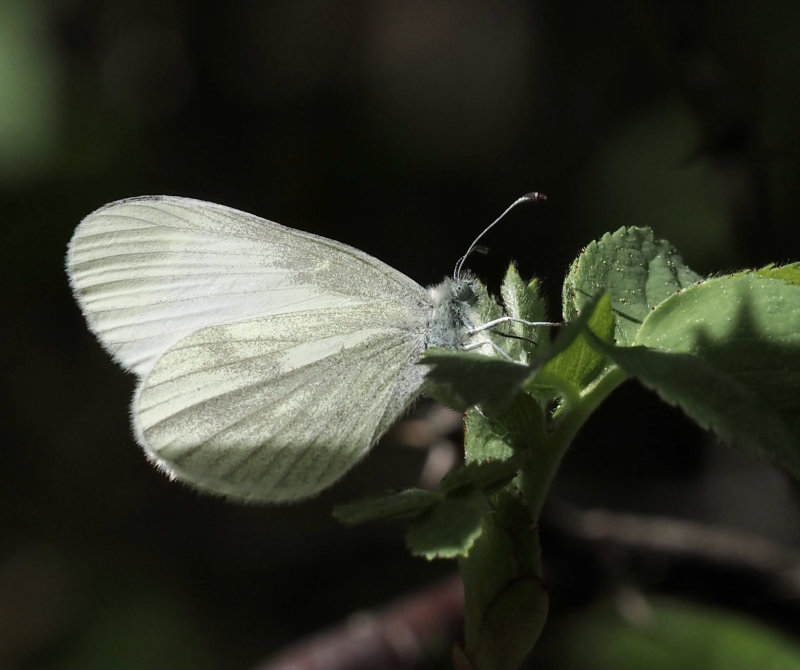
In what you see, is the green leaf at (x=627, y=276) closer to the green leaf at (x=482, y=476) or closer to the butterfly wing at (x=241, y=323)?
the green leaf at (x=482, y=476)

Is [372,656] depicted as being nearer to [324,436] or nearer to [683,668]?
[324,436]

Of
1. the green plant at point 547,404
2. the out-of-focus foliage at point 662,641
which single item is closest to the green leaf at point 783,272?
the green plant at point 547,404

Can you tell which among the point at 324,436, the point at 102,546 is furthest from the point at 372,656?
the point at 102,546

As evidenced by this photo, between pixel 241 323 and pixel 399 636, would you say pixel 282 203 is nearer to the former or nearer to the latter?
pixel 241 323

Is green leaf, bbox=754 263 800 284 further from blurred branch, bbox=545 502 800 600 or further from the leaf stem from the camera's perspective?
blurred branch, bbox=545 502 800 600

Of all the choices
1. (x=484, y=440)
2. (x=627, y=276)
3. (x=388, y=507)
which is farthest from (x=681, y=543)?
(x=388, y=507)

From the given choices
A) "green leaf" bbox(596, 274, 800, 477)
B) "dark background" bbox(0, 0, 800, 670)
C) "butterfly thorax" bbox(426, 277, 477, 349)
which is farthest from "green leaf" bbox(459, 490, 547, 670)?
"dark background" bbox(0, 0, 800, 670)
